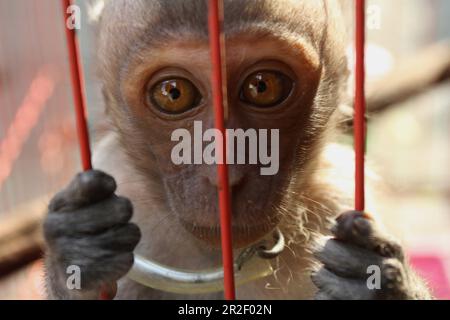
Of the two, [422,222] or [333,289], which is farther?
[422,222]

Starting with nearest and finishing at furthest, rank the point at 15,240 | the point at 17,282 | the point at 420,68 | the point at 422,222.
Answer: the point at 15,240 < the point at 420,68 < the point at 17,282 < the point at 422,222

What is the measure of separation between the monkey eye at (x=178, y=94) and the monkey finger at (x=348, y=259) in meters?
0.58

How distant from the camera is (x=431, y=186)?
7.04 meters

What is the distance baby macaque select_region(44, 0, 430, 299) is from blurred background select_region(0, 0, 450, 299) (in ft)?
1.23

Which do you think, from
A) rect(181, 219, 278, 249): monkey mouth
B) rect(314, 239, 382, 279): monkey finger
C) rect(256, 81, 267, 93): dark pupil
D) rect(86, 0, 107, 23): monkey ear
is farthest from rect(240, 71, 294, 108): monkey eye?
rect(86, 0, 107, 23): monkey ear

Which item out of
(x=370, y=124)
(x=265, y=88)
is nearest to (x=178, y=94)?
(x=265, y=88)

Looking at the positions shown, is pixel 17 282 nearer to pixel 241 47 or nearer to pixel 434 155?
pixel 241 47

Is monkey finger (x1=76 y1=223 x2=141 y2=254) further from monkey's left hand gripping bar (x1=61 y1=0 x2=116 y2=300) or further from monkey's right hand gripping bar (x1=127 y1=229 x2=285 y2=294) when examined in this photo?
monkey's left hand gripping bar (x1=61 y1=0 x2=116 y2=300)

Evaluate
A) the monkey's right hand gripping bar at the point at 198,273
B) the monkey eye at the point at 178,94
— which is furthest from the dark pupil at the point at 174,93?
the monkey's right hand gripping bar at the point at 198,273

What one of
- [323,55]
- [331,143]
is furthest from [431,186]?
[323,55]

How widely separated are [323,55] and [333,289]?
792 millimetres

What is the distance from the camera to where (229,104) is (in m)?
1.93

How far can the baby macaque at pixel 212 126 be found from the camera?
183 centimetres
